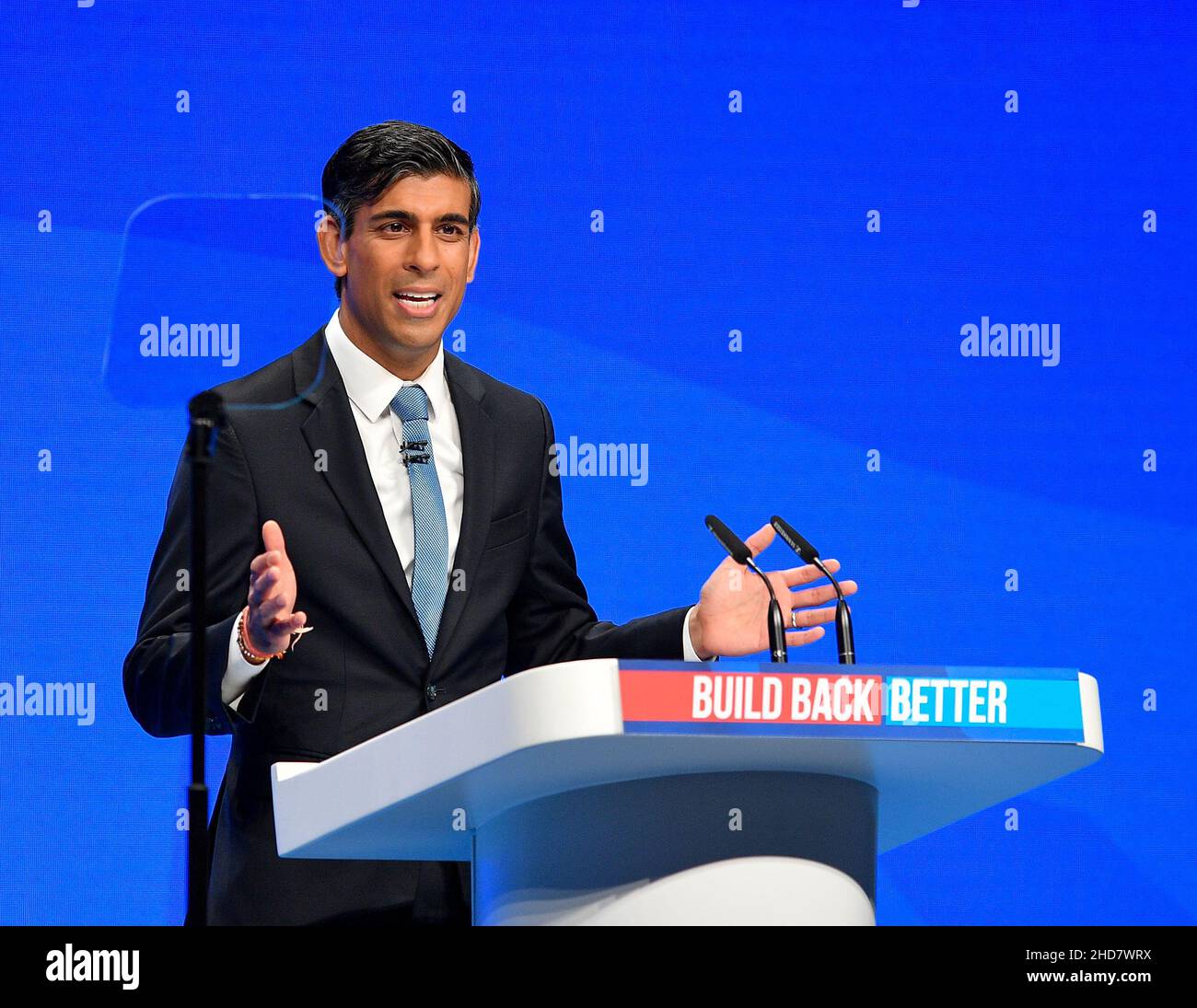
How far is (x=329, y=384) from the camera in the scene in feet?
8.29

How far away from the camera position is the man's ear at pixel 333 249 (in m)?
2.62

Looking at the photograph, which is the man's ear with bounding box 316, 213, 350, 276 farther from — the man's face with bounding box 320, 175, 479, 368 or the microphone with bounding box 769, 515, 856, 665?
the microphone with bounding box 769, 515, 856, 665

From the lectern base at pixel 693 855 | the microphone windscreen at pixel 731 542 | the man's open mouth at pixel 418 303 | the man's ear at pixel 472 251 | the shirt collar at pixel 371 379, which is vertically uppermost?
the man's ear at pixel 472 251

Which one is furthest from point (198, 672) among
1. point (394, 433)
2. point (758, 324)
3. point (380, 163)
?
point (758, 324)

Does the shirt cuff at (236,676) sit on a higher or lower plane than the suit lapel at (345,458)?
lower

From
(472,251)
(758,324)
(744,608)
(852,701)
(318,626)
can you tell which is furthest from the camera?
(758,324)

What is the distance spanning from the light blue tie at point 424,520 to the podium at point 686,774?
0.61 m

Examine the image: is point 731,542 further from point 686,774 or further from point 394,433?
point 394,433

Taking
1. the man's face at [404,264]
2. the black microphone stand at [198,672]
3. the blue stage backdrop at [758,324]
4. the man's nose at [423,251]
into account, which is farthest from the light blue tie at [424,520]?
the blue stage backdrop at [758,324]

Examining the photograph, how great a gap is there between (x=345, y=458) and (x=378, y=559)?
0.18 meters

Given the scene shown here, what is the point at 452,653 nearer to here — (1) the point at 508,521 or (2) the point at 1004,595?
(1) the point at 508,521

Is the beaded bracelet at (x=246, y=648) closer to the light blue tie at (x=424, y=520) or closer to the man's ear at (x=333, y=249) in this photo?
the light blue tie at (x=424, y=520)

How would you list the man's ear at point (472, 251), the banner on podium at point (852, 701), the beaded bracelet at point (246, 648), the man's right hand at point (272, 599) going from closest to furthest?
the banner on podium at point (852, 701)
the man's right hand at point (272, 599)
the beaded bracelet at point (246, 648)
the man's ear at point (472, 251)

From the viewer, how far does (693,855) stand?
1616 mm
